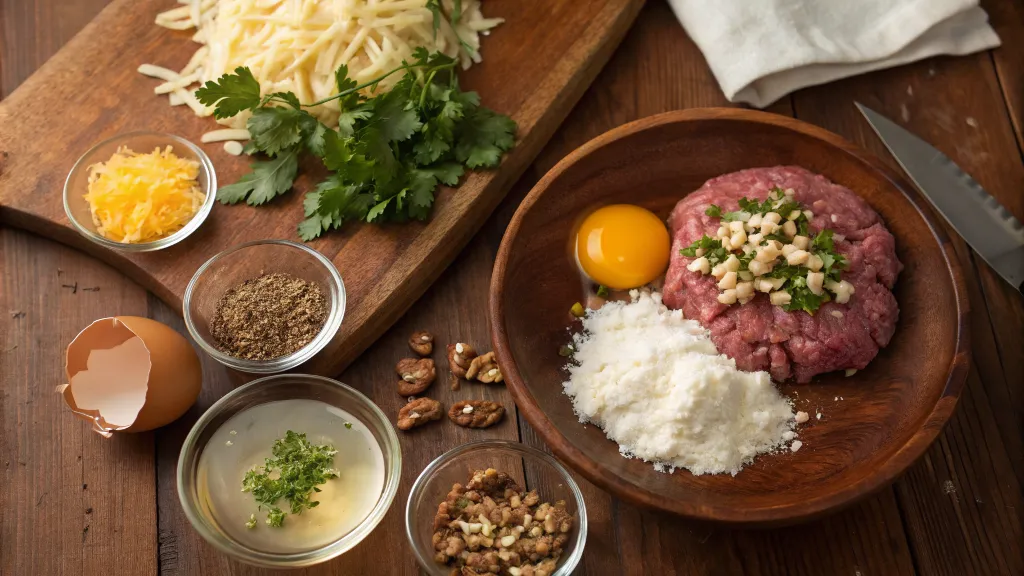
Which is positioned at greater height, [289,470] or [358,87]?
[358,87]

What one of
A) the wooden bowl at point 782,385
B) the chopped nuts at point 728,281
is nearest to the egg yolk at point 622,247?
the wooden bowl at point 782,385

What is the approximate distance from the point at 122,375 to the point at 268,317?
0.48m

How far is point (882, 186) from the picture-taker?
9.46 feet

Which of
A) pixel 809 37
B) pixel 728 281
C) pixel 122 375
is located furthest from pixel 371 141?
pixel 809 37

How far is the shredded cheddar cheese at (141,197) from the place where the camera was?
9.51 ft

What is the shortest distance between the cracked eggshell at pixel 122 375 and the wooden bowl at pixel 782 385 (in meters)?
1.04

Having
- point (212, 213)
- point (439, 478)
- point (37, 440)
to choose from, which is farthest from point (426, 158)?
point (37, 440)

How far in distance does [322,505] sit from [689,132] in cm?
173

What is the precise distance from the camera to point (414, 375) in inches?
116

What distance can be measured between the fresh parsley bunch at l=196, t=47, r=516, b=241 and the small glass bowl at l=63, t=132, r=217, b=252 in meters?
0.09

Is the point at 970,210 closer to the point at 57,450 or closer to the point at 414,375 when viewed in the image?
the point at 414,375

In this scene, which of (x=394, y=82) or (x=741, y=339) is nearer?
→ (x=741, y=339)

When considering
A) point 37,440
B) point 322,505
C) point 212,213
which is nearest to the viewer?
point 322,505

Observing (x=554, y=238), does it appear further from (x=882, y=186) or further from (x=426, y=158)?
(x=882, y=186)
